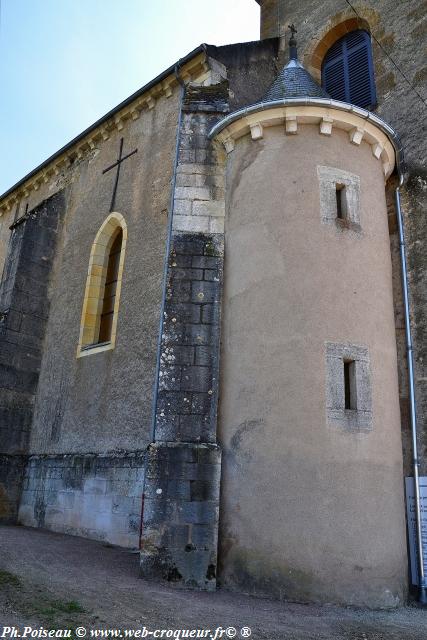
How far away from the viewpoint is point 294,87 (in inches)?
308

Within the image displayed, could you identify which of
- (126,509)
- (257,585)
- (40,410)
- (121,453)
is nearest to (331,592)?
(257,585)

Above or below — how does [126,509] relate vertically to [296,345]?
below

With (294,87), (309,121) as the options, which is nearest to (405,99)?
(294,87)

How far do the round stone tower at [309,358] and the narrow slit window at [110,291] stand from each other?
4.03m

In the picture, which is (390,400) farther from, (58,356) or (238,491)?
(58,356)

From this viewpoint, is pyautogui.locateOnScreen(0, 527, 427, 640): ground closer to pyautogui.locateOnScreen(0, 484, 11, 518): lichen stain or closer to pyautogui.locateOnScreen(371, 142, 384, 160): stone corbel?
pyautogui.locateOnScreen(0, 484, 11, 518): lichen stain

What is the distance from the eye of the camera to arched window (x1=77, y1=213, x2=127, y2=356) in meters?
10.6

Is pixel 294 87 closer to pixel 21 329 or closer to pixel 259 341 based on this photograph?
pixel 259 341

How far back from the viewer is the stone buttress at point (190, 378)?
6.02 metres

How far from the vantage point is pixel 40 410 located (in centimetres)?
1119

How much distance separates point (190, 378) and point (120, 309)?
12.1 feet

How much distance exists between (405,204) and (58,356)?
283 inches

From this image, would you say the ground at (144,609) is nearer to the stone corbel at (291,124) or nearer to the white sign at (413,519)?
the white sign at (413,519)

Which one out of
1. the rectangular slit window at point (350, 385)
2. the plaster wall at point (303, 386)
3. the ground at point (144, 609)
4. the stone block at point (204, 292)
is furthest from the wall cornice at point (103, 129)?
the ground at point (144, 609)
